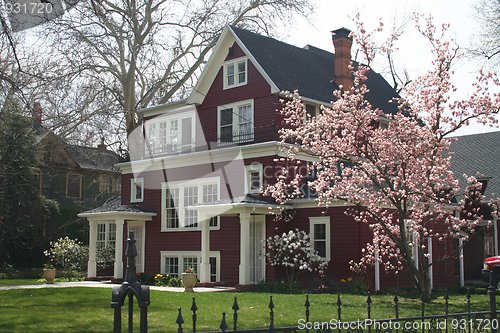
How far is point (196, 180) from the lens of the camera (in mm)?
→ 27703

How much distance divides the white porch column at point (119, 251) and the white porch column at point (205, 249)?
4525mm

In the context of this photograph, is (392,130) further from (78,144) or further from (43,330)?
(78,144)

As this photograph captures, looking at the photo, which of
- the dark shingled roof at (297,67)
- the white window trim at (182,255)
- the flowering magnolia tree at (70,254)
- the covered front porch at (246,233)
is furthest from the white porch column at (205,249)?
the flowering magnolia tree at (70,254)

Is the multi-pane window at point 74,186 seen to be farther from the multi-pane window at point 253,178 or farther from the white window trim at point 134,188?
the multi-pane window at point 253,178

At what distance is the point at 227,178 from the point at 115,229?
7445 mm

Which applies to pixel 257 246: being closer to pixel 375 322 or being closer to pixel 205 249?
pixel 205 249

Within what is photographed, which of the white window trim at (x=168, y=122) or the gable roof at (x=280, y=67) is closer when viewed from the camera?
the gable roof at (x=280, y=67)

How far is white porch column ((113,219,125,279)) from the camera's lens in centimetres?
2756

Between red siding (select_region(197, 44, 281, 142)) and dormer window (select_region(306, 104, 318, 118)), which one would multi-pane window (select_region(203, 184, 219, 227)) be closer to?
red siding (select_region(197, 44, 281, 142))

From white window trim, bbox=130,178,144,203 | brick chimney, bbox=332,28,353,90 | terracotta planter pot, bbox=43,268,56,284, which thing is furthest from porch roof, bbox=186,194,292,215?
brick chimney, bbox=332,28,353,90

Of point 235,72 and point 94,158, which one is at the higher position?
point 235,72

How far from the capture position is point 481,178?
3138cm

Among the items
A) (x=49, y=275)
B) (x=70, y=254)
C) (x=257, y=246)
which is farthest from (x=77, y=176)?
(x=257, y=246)

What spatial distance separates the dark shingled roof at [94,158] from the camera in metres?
43.8
